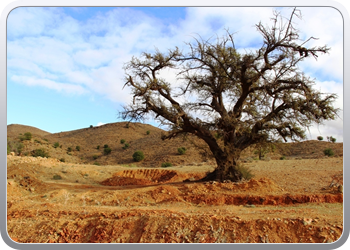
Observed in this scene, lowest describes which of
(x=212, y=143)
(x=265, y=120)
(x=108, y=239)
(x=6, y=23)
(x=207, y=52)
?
(x=108, y=239)

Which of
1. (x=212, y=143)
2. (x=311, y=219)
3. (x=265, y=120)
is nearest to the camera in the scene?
(x=311, y=219)

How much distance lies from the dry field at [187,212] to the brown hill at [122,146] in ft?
32.6

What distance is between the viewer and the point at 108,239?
257 inches

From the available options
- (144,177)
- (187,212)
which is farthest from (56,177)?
(187,212)

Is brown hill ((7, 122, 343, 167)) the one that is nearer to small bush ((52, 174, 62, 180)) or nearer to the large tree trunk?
small bush ((52, 174, 62, 180))

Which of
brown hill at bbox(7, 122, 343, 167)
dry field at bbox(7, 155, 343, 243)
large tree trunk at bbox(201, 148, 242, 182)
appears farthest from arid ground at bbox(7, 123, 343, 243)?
brown hill at bbox(7, 122, 343, 167)

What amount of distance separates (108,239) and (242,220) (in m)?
3.06

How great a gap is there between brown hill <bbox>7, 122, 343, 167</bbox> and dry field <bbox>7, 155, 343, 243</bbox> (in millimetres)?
9937

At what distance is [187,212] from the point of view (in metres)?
7.97

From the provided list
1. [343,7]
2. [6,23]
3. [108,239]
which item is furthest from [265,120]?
[6,23]

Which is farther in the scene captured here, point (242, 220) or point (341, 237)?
point (242, 220)

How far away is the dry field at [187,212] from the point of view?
6.12 m

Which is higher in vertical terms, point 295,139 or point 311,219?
point 295,139

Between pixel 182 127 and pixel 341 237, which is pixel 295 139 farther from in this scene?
pixel 341 237
